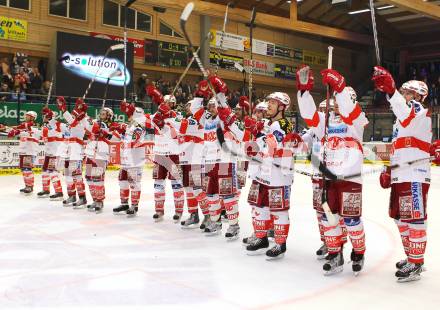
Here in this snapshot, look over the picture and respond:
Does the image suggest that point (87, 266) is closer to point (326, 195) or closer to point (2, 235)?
point (2, 235)

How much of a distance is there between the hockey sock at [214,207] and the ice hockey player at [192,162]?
0.29 m

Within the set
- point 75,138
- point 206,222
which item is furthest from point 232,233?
point 75,138

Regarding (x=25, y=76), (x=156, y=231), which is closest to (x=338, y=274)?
(x=156, y=231)

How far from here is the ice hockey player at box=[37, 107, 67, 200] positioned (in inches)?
316

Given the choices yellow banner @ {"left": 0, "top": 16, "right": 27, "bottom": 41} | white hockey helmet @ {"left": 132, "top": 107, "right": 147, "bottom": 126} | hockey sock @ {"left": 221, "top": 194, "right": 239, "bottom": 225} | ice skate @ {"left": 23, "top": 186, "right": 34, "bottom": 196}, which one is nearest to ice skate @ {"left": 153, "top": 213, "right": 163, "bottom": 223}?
white hockey helmet @ {"left": 132, "top": 107, "right": 147, "bottom": 126}

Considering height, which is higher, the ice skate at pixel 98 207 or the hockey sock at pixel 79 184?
the hockey sock at pixel 79 184

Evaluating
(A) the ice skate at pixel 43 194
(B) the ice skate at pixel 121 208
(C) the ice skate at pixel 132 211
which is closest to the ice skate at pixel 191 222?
(C) the ice skate at pixel 132 211

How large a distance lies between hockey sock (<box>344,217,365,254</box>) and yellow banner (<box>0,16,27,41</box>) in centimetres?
1406

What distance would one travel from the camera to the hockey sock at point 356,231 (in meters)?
3.81

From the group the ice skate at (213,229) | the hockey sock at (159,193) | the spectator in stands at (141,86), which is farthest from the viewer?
the spectator in stands at (141,86)

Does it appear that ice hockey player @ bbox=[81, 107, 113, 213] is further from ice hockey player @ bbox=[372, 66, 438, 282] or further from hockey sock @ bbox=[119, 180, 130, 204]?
ice hockey player @ bbox=[372, 66, 438, 282]

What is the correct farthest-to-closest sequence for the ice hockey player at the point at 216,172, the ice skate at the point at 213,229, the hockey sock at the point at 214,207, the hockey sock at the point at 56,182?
the hockey sock at the point at 56,182 → the ice skate at the point at 213,229 → the hockey sock at the point at 214,207 → the ice hockey player at the point at 216,172

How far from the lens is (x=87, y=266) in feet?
13.6

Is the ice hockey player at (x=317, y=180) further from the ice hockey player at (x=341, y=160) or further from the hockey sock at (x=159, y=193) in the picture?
the hockey sock at (x=159, y=193)
